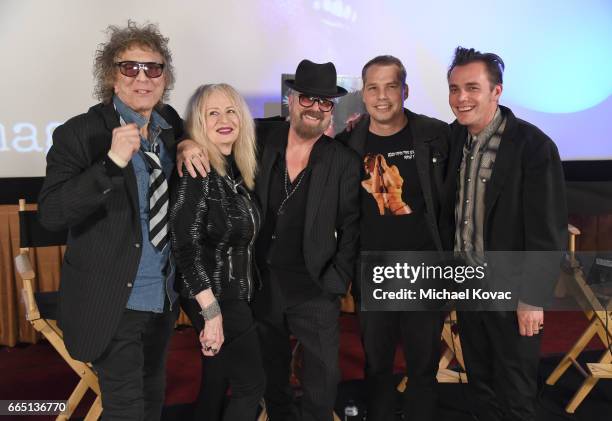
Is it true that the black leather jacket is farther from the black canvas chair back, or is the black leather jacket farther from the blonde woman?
the black canvas chair back

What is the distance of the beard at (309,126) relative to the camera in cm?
239

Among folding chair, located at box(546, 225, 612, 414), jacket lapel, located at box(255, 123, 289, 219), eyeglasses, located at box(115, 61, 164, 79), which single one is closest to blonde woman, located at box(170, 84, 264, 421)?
jacket lapel, located at box(255, 123, 289, 219)

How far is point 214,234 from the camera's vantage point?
6.77 ft

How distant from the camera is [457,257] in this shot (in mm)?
2438

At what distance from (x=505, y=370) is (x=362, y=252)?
774 millimetres

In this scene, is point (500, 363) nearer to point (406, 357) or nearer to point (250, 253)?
point (406, 357)

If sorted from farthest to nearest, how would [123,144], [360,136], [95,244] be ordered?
[360,136], [95,244], [123,144]

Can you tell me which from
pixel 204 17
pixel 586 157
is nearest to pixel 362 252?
pixel 204 17

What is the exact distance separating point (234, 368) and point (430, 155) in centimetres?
124

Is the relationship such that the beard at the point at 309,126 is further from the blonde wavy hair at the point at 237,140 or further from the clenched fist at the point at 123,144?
the clenched fist at the point at 123,144

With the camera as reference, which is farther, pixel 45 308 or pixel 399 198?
pixel 45 308

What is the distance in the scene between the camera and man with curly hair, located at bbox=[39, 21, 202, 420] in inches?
69.5

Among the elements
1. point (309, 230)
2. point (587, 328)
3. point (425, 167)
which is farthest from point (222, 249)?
point (587, 328)

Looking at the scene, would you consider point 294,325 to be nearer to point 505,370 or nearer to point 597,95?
point 505,370
